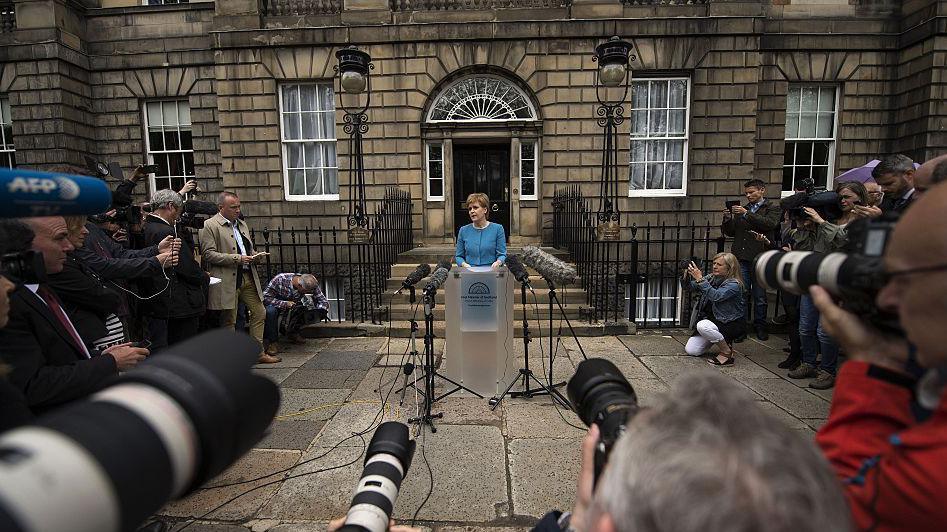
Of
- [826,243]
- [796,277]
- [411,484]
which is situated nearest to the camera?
[796,277]

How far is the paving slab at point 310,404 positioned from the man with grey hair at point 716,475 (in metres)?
3.84

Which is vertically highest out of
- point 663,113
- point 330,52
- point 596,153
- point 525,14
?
point 525,14

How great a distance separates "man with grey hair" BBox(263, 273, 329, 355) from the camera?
19.7 feet

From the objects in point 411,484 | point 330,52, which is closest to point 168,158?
point 330,52

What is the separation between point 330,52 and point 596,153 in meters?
6.52

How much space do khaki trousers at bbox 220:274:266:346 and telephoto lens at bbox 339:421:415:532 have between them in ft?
15.6

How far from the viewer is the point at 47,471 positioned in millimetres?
577

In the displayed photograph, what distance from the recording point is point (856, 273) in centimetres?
100

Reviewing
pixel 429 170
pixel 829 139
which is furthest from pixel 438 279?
pixel 829 139

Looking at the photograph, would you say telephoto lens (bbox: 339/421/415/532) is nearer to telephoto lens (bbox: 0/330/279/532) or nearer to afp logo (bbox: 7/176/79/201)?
telephoto lens (bbox: 0/330/279/532)

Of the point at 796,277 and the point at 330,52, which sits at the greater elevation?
the point at 330,52

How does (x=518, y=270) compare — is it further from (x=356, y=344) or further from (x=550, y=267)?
(x=356, y=344)

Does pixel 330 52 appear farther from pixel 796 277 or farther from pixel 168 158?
pixel 796 277

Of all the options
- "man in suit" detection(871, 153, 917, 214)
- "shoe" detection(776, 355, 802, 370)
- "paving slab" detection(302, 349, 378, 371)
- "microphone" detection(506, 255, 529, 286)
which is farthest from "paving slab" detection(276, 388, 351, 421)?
"man in suit" detection(871, 153, 917, 214)
